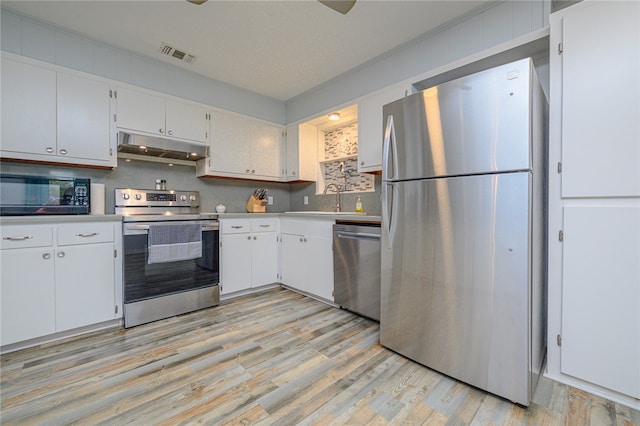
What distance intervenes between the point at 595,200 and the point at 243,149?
10.4 ft

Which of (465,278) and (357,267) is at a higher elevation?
(465,278)

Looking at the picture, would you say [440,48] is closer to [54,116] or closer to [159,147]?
[159,147]

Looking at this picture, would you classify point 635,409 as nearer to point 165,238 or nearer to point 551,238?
point 551,238

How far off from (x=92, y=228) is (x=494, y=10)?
346 centimetres

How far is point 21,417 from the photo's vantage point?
1.32 m

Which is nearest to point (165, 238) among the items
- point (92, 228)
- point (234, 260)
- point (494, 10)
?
point (92, 228)

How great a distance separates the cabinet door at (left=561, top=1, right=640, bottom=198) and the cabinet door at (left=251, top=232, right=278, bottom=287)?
2.68m

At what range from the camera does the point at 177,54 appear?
2670mm

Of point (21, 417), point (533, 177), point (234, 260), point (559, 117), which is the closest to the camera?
point (21, 417)

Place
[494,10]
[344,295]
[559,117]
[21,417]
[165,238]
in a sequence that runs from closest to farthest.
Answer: [21,417]
[559,117]
[494,10]
[165,238]
[344,295]

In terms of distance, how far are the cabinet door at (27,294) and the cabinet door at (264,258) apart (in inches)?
65.1

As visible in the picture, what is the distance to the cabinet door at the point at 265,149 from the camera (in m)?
3.50

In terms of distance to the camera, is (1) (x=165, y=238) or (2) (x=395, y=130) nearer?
(2) (x=395, y=130)

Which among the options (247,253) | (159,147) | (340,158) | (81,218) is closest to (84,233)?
(81,218)
